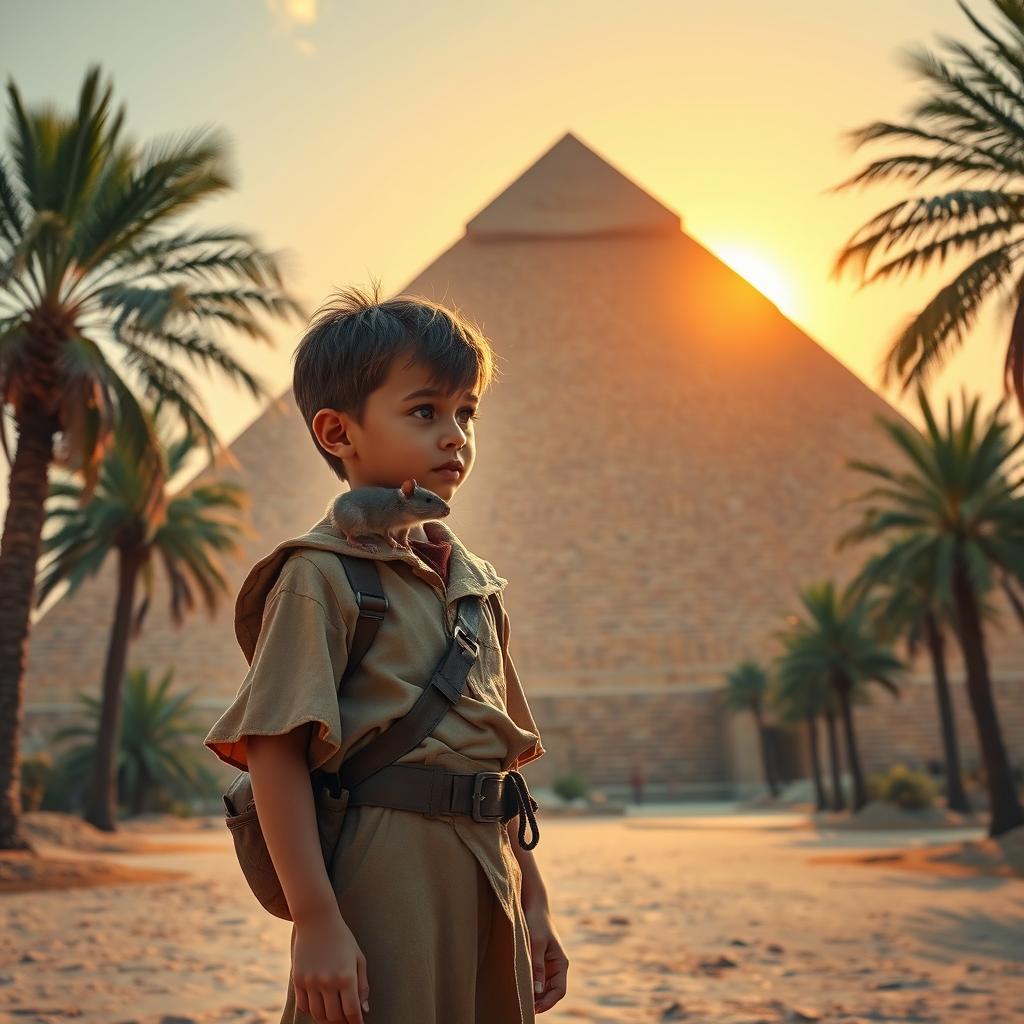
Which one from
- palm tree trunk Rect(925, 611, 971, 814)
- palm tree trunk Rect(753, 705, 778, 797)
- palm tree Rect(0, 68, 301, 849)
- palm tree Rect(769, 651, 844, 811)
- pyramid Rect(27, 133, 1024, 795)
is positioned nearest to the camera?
palm tree Rect(0, 68, 301, 849)

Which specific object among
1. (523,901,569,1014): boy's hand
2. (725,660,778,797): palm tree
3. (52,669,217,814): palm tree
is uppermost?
(725,660,778,797): palm tree

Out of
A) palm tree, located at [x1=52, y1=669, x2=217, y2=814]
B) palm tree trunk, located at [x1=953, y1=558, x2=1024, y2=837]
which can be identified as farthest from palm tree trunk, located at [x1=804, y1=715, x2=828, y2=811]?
palm tree, located at [x1=52, y1=669, x2=217, y2=814]

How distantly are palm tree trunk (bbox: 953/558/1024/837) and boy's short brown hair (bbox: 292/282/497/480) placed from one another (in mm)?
13186

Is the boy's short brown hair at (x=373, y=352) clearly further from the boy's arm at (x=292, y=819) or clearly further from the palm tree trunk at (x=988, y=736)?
the palm tree trunk at (x=988, y=736)

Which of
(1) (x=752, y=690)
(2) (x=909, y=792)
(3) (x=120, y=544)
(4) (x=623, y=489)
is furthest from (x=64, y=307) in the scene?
(4) (x=623, y=489)

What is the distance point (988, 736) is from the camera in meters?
14.3

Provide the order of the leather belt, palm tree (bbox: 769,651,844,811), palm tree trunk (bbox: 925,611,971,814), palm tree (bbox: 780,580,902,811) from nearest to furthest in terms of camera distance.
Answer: the leather belt < palm tree trunk (bbox: 925,611,971,814) < palm tree (bbox: 780,580,902,811) < palm tree (bbox: 769,651,844,811)

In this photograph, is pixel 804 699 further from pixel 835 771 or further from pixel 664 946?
pixel 664 946

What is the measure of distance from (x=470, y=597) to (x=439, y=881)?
0.40 metres

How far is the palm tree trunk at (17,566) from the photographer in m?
10.4

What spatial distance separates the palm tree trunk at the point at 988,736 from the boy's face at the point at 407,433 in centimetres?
1319

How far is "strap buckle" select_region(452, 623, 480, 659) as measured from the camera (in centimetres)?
182

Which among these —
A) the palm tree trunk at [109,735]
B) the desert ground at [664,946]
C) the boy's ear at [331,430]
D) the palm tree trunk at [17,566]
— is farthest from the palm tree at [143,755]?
the boy's ear at [331,430]

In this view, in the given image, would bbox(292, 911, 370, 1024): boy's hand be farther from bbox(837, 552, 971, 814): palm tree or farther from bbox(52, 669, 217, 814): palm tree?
bbox(52, 669, 217, 814): palm tree
